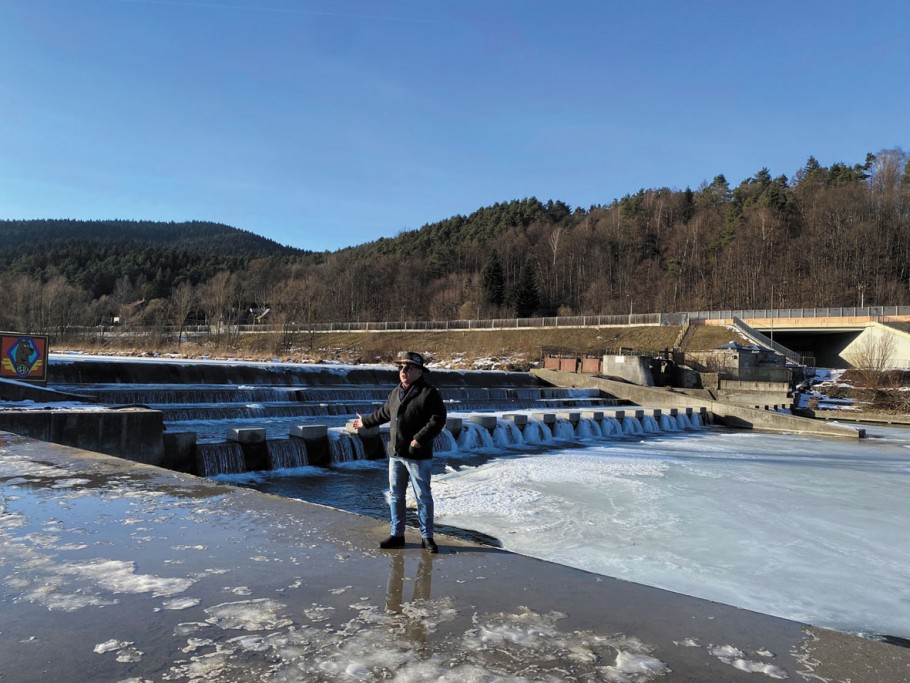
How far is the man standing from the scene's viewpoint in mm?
5266

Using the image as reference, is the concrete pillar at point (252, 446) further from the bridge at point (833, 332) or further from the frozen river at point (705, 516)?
the bridge at point (833, 332)

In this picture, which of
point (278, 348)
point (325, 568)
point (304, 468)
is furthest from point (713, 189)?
point (325, 568)

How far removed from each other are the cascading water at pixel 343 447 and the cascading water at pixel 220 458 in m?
2.17

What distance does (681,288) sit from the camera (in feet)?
277

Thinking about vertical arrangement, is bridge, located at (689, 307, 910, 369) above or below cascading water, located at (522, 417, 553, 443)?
above

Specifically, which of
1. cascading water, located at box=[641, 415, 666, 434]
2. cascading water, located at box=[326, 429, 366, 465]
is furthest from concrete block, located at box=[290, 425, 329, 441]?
cascading water, located at box=[641, 415, 666, 434]

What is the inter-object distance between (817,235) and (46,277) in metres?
111

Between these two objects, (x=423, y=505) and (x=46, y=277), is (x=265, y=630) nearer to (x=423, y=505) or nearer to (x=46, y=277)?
(x=423, y=505)

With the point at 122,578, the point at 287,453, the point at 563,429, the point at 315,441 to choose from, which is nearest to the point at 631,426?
the point at 563,429

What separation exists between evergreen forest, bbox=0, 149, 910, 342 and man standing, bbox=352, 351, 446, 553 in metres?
55.6

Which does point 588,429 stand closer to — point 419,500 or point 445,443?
point 445,443

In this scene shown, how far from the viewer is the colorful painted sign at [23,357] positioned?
43.8 feet

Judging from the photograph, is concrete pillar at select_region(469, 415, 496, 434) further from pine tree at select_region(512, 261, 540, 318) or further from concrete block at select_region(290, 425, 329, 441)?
pine tree at select_region(512, 261, 540, 318)

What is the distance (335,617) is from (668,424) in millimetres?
24395
